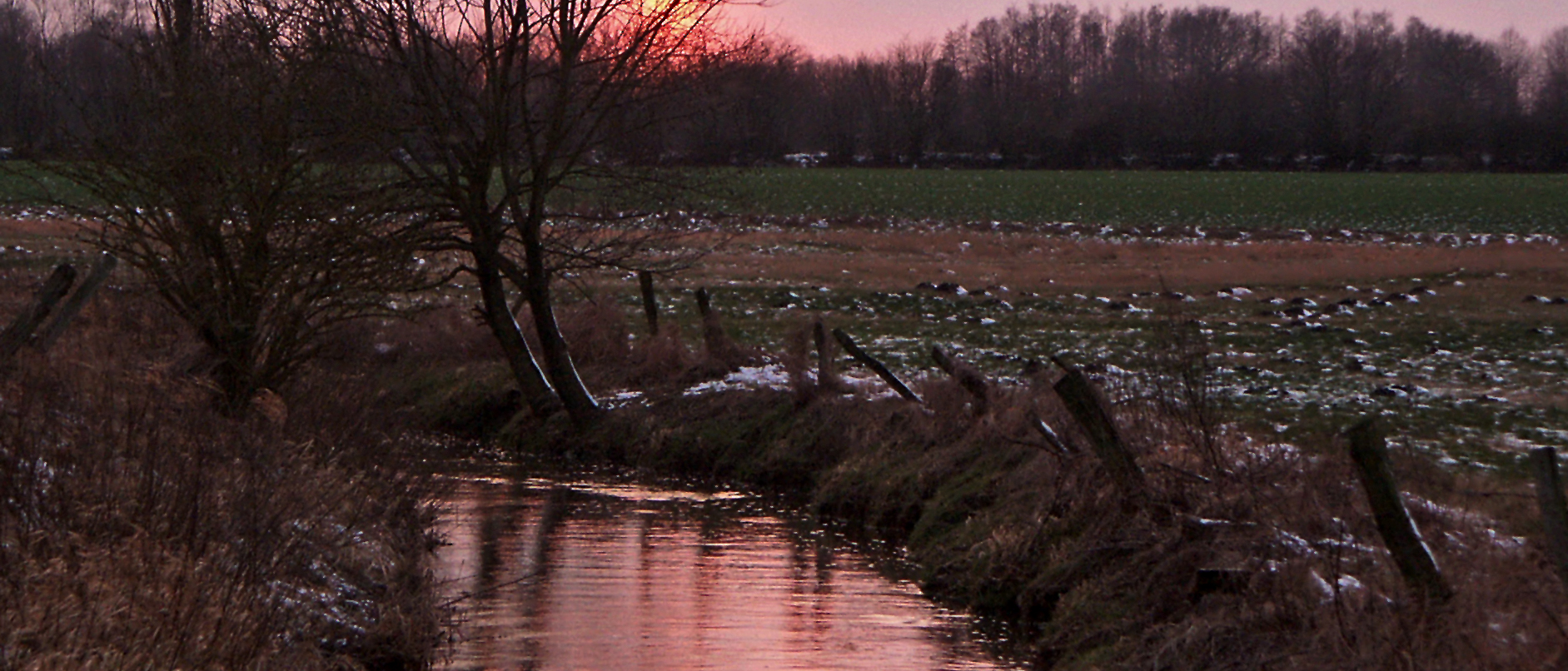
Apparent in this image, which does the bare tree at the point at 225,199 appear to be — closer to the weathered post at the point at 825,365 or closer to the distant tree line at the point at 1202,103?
the weathered post at the point at 825,365

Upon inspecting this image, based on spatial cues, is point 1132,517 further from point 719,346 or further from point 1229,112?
point 1229,112

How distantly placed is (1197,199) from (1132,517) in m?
56.3

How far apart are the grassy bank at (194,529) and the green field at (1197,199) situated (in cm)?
3222

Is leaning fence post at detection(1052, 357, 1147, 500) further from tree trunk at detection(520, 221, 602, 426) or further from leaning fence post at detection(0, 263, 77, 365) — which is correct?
tree trunk at detection(520, 221, 602, 426)

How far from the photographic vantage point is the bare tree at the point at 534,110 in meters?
16.1

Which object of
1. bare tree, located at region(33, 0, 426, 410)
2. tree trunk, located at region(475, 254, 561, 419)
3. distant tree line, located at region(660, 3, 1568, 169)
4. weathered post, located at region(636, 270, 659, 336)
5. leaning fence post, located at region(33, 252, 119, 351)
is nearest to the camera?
leaning fence post, located at region(33, 252, 119, 351)

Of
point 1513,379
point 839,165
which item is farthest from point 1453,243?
point 839,165

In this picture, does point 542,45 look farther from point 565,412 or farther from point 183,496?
point 183,496

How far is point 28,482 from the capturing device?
7.42 metres

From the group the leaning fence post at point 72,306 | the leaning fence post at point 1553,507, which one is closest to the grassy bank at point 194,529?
the leaning fence post at point 72,306

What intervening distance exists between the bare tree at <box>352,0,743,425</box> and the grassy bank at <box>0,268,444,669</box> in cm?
417

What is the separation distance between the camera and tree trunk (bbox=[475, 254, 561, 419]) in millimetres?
17562

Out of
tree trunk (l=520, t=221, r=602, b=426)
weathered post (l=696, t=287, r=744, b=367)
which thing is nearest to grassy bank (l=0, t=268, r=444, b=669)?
tree trunk (l=520, t=221, r=602, b=426)

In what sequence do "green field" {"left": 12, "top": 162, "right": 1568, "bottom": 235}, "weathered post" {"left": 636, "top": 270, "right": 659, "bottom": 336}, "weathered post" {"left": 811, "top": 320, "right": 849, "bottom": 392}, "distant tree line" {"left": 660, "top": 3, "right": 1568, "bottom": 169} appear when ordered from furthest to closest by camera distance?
1. "distant tree line" {"left": 660, "top": 3, "right": 1568, "bottom": 169}
2. "green field" {"left": 12, "top": 162, "right": 1568, "bottom": 235}
3. "weathered post" {"left": 636, "top": 270, "right": 659, "bottom": 336}
4. "weathered post" {"left": 811, "top": 320, "right": 849, "bottom": 392}
